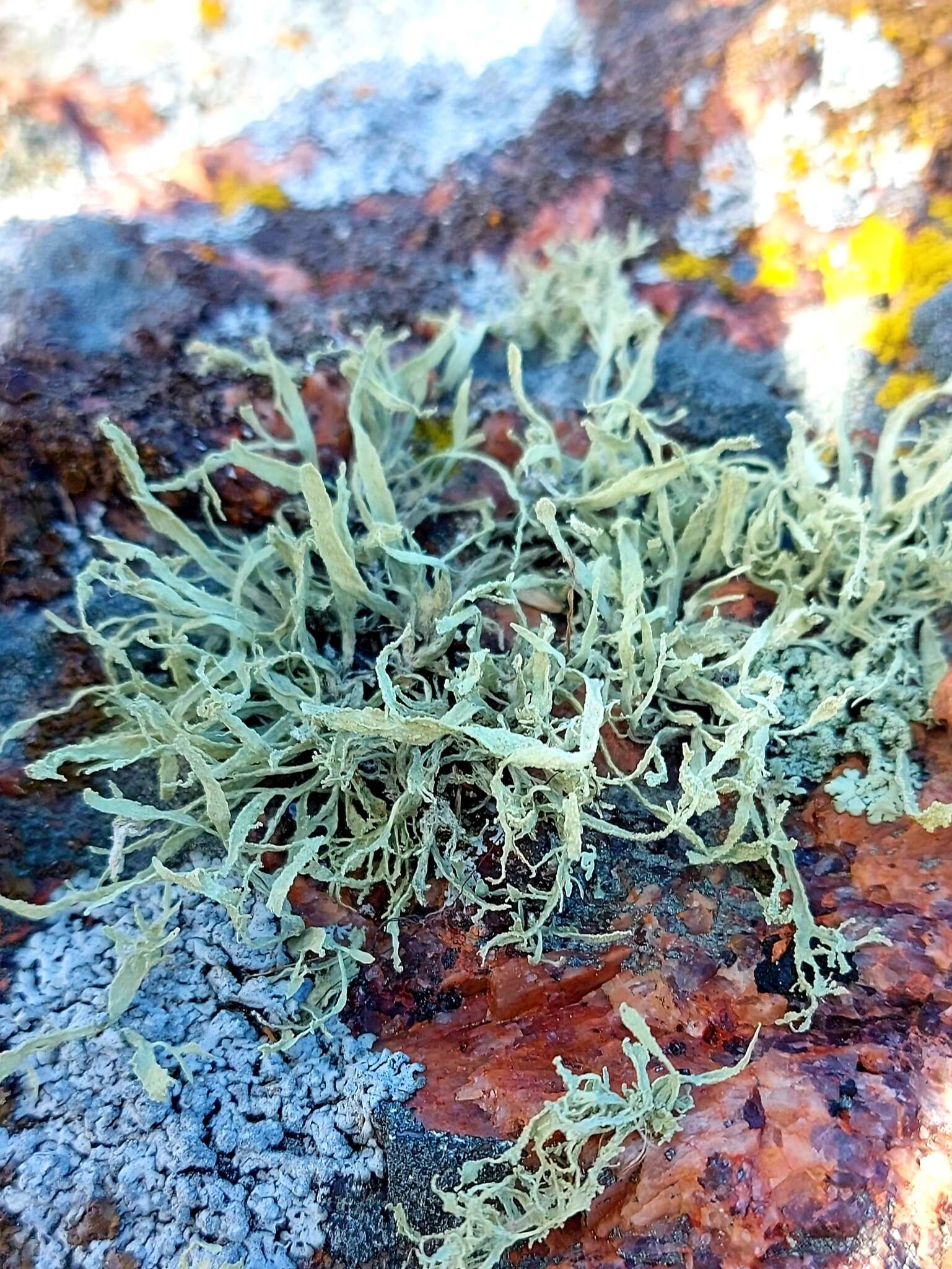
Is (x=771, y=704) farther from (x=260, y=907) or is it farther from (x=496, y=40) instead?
(x=496, y=40)

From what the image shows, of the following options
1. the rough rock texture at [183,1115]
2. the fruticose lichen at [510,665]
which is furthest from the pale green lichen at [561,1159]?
the rough rock texture at [183,1115]

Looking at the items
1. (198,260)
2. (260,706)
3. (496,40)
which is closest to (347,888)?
(260,706)

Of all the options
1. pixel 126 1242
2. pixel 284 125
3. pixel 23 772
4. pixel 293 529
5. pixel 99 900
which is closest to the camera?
pixel 126 1242

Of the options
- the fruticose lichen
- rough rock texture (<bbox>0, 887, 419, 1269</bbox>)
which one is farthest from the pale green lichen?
rough rock texture (<bbox>0, 887, 419, 1269</bbox>)

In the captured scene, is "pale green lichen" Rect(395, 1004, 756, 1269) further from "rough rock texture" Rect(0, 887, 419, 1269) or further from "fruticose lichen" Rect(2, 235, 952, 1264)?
"rough rock texture" Rect(0, 887, 419, 1269)

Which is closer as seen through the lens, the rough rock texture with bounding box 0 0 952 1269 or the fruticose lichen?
the rough rock texture with bounding box 0 0 952 1269
